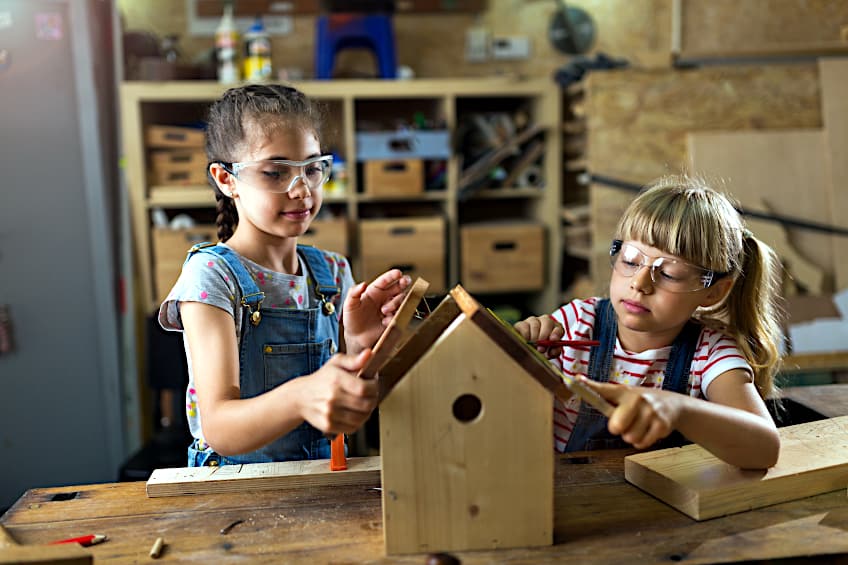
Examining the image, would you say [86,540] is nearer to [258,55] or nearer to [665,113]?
[258,55]

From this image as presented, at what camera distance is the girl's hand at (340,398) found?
93 cm

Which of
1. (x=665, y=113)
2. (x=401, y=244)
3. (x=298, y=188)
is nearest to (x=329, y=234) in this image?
(x=401, y=244)

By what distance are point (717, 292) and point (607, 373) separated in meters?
0.25

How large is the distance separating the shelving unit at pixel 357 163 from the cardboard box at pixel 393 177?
0.12 feet

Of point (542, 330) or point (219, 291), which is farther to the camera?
point (542, 330)

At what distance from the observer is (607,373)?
4.88ft

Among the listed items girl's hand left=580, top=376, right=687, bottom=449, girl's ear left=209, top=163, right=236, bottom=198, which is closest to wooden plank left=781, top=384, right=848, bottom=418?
girl's hand left=580, top=376, right=687, bottom=449

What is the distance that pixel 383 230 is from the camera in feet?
11.7

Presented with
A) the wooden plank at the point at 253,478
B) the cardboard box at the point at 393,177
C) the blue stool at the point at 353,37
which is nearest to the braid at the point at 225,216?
A: the wooden plank at the point at 253,478

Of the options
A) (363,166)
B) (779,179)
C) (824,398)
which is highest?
(363,166)

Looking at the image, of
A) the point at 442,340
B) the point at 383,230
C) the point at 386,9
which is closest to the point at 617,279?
the point at 442,340

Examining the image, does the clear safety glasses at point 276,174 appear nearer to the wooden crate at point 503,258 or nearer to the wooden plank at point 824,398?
the wooden plank at point 824,398

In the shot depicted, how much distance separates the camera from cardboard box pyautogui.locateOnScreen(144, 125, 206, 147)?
3459 millimetres

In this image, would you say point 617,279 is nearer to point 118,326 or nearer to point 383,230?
point 383,230
